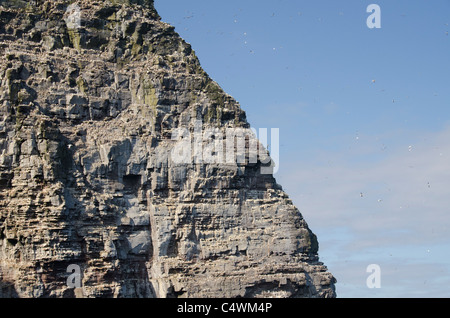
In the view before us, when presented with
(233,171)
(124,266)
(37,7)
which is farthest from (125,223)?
(37,7)

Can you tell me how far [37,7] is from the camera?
81125mm

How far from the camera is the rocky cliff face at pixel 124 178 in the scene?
74375 mm

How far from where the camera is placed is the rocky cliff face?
7438 centimetres

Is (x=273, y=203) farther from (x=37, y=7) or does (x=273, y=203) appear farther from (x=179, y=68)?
(x=37, y=7)

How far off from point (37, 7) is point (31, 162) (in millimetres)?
11893

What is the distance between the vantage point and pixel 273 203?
82.1m

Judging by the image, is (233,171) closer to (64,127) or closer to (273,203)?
(273,203)

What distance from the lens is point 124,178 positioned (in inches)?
3110
